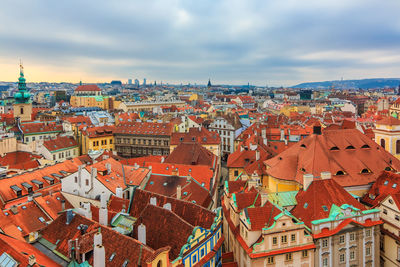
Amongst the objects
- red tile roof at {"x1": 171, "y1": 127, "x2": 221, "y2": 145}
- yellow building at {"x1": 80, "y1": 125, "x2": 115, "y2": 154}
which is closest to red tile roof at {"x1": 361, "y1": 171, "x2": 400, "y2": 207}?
red tile roof at {"x1": 171, "y1": 127, "x2": 221, "y2": 145}

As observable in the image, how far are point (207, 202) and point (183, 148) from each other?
23259 mm

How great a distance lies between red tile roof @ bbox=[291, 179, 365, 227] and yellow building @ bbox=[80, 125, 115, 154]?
224 ft

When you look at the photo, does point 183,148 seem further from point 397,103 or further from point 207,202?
point 397,103

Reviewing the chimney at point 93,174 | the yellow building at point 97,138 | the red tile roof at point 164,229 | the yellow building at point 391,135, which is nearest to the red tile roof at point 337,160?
the yellow building at point 391,135

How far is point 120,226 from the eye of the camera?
36.6 m

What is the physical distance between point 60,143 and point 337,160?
70994 millimetres

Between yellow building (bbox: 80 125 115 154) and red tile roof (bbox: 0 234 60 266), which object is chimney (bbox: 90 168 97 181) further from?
yellow building (bbox: 80 125 115 154)

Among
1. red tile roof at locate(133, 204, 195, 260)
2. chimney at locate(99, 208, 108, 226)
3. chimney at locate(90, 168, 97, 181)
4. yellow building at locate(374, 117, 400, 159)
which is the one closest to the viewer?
red tile roof at locate(133, 204, 195, 260)

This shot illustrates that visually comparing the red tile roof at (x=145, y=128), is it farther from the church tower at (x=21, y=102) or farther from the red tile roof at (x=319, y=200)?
the red tile roof at (x=319, y=200)

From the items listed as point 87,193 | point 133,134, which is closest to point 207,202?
point 87,193

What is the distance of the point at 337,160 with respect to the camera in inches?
1885

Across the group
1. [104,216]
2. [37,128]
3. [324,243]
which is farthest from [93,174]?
[37,128]

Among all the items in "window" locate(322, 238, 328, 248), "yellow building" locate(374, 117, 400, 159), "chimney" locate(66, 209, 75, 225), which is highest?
"yellow building" locate(374, 117, 400, 159)

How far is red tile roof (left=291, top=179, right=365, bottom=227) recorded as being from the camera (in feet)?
123
